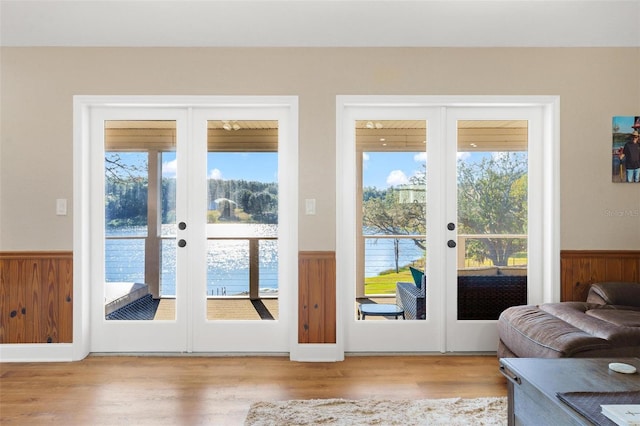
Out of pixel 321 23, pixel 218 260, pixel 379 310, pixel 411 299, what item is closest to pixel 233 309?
pixel 218 260

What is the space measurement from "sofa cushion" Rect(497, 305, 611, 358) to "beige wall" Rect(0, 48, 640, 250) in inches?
38.9

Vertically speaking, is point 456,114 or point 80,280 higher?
point 456,114

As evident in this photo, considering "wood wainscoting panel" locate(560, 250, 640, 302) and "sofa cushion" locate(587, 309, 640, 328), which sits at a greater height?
"wood wainscoting panel" locate(560, 250, 640, 302)

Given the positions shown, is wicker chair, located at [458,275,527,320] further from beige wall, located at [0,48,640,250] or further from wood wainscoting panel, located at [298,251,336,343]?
wood wainscoting panel, located at [298,251,336,343]

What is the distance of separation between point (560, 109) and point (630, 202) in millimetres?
892

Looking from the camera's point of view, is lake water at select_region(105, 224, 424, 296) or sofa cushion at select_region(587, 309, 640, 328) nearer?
sofa cushion at select_region(587, 309, 640, 328)

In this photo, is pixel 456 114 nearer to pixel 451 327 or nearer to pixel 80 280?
pixel 451 327

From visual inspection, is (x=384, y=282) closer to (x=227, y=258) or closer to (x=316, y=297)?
(x=316, y=297)

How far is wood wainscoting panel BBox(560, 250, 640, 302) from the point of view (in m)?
3.46

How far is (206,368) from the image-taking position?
126 inches

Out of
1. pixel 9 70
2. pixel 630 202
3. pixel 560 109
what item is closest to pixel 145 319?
pixel 9 70

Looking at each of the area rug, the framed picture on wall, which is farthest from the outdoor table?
the framed picture on wall

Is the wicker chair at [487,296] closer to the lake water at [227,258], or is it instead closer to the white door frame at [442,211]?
the white door frame at [442,211]

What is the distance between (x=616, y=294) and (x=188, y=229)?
10.2 feet
